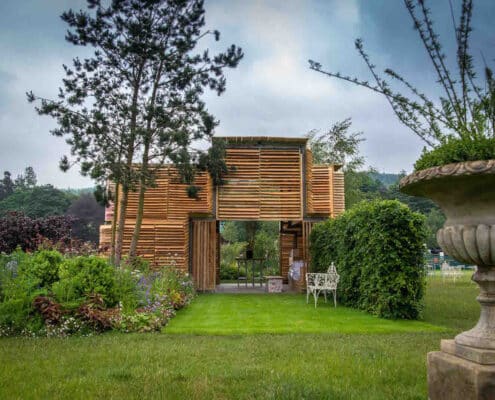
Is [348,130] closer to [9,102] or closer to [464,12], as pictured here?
[9,102]

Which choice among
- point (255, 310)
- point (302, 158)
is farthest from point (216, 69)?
point (255, 310)

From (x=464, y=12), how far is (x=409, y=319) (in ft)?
20.4

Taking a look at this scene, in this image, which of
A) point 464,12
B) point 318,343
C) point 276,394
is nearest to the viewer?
point 464,12

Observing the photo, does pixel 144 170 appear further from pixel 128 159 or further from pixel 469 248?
pixel 469 248

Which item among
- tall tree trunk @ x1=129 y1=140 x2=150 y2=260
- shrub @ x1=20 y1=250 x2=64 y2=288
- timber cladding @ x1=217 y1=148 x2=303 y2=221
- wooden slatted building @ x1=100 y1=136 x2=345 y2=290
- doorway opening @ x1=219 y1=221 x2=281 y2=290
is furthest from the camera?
doorway opening @ x1=219 y1=221 x2=281 y2=290

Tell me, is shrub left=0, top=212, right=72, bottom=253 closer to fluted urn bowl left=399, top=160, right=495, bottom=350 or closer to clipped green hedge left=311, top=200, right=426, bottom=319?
clipped green hedge left=311, top=200, right=426, bottom=319

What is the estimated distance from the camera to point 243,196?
13766 mm

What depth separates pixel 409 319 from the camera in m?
7.95

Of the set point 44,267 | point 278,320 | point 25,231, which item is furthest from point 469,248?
point 25,231

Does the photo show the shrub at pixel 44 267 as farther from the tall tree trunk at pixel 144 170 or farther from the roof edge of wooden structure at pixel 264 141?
→ the roof edge of wooden structure at pixel 264 141

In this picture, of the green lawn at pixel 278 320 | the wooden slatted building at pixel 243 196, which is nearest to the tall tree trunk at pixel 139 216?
the wooden slatted building at pixel 243 196

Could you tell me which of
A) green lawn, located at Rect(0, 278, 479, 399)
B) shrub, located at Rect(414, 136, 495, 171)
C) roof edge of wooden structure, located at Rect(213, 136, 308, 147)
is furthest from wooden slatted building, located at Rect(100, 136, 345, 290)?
shrub, located at Rect(414, 136, 495, 171)

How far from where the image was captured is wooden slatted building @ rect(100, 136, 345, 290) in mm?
13602

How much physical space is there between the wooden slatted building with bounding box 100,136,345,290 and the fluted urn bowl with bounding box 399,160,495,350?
10645 mm
